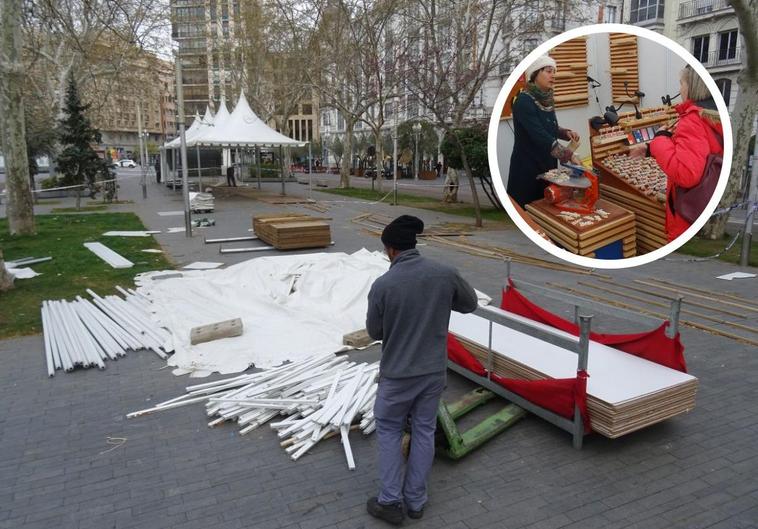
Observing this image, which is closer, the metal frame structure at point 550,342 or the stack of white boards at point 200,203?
the metal frame structure at point 550,342

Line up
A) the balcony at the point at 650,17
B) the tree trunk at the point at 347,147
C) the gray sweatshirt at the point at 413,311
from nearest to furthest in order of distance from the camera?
the gray sweatshirt at the point at 413,311, the balcony at the point at 650,17, the tree trunk at the point at 347,147

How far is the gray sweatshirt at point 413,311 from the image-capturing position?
3303mm

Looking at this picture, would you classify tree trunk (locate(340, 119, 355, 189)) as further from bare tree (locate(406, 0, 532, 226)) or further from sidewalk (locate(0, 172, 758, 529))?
sidewalk (locate(0, 172, 758, 529))

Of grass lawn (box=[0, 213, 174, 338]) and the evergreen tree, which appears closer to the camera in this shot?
grass lawn (box=[0, 213, 174, 338])

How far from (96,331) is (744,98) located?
1358cm

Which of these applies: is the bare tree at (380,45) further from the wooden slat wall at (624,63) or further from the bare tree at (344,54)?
the wooden slat wall at (624,63)

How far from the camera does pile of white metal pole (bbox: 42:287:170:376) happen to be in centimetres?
629

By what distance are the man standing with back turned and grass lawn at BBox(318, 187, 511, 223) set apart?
14.2m

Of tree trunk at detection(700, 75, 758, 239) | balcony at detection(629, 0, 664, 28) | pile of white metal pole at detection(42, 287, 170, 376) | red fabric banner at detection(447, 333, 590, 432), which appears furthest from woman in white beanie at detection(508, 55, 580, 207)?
tree trunk at detection(700, 75, 758, 239)

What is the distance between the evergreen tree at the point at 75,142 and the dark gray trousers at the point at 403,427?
24347 mm

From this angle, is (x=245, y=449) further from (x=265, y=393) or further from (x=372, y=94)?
(x=372, y=94)

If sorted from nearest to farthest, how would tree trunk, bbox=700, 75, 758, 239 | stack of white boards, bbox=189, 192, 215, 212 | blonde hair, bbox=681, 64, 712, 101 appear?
1. blonde hair, bbox=681, 64, 712, 101
2. tree trunk, bbox=700, 75, 758, 239
3. stack of white boards, bbox=189, 192, 215, 212

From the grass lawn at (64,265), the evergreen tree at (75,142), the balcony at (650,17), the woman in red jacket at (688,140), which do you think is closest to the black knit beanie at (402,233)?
the woman in red jacket at (688,140)

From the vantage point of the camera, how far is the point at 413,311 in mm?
3311
